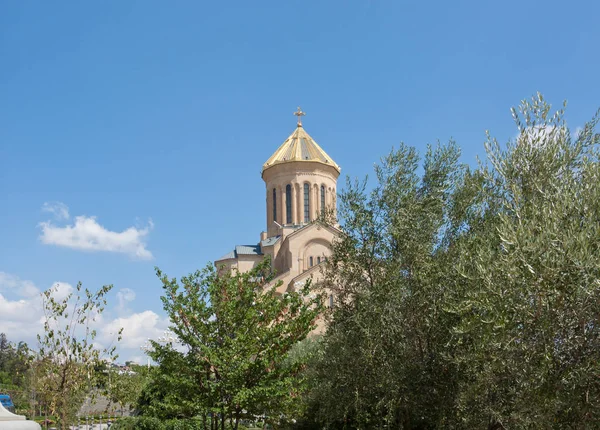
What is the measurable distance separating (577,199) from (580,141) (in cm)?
275

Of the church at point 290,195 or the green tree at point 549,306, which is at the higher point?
the church at point 290,195

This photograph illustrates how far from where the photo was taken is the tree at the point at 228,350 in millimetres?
14586

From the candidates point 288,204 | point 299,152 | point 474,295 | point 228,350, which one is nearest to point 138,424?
point 228,350

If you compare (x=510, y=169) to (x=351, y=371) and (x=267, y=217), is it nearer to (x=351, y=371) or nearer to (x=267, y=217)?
(x=351, y=371)

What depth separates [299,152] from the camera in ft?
169

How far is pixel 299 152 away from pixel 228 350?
3781 centimetres

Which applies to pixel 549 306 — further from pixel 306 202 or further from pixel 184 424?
pixel 306 202

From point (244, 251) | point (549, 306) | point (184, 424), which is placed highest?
point (244, 251)

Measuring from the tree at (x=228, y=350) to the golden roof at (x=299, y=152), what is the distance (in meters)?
34.8

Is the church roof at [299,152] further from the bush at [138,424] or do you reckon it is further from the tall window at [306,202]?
the bush at [138,424]

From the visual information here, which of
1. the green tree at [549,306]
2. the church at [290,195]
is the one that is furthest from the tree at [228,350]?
the church at [290,195]

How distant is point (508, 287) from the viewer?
895 centimetres

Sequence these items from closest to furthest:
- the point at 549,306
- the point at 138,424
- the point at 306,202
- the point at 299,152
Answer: the point at 549,306 < the point at 138,424 < the point at 306,202 < the point at 299,152

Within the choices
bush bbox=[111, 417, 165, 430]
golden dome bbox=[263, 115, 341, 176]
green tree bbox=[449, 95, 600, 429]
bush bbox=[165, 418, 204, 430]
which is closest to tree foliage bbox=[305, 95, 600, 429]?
green tree bbox=[449, 95, 600, 429]
